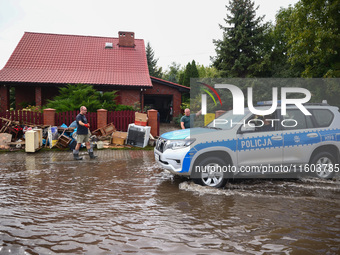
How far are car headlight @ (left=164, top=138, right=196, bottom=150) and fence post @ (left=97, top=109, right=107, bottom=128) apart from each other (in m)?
8.02

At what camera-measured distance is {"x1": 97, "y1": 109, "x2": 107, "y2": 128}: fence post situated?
14.1 meters

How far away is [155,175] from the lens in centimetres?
792

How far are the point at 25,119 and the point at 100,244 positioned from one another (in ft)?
37.6

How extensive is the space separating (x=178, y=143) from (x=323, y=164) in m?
3.49

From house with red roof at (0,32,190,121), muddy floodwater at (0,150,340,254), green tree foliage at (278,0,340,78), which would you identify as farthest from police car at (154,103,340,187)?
house with red roof at (0,32,190,121)

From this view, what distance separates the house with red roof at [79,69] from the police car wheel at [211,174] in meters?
14.5

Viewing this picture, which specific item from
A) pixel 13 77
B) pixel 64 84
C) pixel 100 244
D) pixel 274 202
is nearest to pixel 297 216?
pixel 274 202

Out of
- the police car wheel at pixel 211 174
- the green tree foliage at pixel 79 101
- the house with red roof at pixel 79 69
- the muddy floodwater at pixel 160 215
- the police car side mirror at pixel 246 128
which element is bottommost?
the muddy floodwater at pixel 160 215

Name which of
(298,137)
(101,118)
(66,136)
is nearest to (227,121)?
(298,137)

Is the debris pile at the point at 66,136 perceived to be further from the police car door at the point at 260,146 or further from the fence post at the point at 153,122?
the police car door at the point at 260,146

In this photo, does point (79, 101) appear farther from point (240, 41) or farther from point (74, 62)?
point (240, 41)

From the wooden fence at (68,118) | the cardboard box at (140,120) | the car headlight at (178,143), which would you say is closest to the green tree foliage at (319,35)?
the cardboard box at (140,120)

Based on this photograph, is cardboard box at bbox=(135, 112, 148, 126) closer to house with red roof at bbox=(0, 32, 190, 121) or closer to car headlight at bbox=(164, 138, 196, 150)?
car headlight at bbox=(164, 138, 196, 150)

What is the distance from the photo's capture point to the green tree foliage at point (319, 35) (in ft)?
57.5
